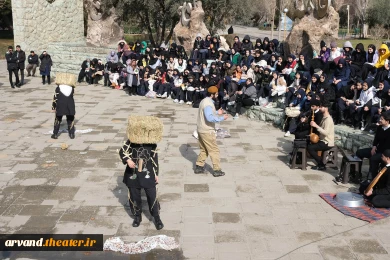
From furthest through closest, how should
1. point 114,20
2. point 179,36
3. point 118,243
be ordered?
point 114,20, point 179,36, point 118,243

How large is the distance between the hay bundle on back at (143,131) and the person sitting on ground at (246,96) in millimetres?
7691

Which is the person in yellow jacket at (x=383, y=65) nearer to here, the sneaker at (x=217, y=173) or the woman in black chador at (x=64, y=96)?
the sneaker at (x=217, y=173)

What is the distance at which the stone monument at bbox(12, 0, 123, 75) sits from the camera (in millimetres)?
21875

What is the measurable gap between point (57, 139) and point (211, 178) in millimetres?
4565

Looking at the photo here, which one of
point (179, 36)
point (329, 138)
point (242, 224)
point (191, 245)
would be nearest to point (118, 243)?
point (191, 245)

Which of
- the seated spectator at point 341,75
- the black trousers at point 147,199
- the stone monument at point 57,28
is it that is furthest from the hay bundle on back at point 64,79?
the stone monument at point 57,28

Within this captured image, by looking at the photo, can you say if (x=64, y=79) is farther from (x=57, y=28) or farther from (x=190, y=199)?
(x=57, y=28)

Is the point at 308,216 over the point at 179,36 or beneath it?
beneath

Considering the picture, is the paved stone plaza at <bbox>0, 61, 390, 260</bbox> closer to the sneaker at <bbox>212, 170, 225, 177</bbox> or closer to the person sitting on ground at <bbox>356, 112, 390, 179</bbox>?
the sneaker at <bbox>212, 170, 225, 177</bbox>

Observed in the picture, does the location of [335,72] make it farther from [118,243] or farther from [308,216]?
A: [118,243]

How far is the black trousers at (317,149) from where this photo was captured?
897 centimetres

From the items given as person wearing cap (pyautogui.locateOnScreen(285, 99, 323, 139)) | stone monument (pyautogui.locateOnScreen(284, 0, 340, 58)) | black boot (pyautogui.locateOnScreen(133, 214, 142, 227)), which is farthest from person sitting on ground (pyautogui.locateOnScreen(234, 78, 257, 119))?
black boot (pyautogui.locateOnScreen(133, 214, 142, 227))

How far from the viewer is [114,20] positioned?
76.1 feet

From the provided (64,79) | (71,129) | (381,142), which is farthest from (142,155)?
(71,129)
